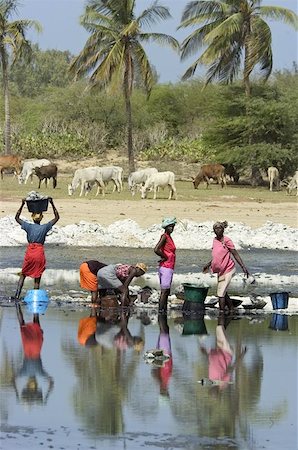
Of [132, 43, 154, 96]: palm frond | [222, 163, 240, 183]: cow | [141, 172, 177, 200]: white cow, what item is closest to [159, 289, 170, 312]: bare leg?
[141, 172, 177, 200]: white cow

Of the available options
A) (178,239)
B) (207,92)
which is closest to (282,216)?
(178,239)

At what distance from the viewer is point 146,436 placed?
9.10 metres

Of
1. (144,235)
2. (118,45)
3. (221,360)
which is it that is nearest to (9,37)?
(118,45)

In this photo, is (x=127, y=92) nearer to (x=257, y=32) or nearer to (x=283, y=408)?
(x=257, y=32)

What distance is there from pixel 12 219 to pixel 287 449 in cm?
1902

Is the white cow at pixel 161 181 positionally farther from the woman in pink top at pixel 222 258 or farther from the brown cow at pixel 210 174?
the woman in pink top at pixel 222 258

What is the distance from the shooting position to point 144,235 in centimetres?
2653

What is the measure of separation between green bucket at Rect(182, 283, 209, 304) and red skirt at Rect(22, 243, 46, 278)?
6.56 ft

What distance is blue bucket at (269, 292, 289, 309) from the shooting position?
53.7 ft

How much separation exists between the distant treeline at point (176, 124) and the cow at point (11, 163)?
12.4 feet

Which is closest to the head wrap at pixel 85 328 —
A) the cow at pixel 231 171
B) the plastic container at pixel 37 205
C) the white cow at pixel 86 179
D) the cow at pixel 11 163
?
the plastic container at pixel 37 205

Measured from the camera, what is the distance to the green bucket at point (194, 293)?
16.0m

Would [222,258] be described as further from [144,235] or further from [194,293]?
[144,235]

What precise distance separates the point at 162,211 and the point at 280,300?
16705 millimetres
